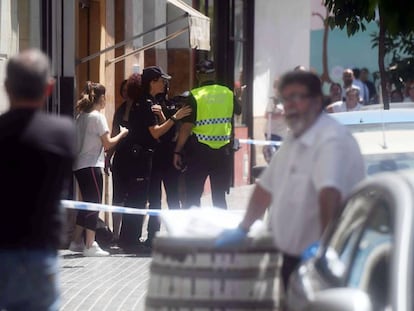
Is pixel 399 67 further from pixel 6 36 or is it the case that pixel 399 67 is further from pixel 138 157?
pixel 6 36

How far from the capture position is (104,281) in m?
12.0

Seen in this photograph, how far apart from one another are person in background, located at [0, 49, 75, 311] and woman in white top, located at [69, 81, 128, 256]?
755 centimetres

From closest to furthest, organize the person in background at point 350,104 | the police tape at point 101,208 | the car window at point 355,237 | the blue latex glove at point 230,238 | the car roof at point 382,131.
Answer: the car window at point 355,237, the blue latex glove at point 230,238, the car roof at point 382,131, the police tape at point 101,208, the person in background at point 350,104

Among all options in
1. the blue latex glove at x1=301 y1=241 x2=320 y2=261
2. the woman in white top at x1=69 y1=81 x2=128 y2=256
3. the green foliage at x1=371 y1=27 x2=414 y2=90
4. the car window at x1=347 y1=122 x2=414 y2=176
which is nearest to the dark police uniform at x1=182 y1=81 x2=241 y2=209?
the woman in white top at x1=69 y1=81 x2=128 y2=256

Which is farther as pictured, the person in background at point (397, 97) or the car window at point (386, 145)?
the person in background at point (397, 97)

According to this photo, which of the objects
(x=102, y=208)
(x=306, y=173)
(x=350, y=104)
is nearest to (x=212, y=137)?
(x=102, y=208)

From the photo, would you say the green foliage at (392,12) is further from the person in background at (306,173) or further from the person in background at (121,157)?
the person in background at (121,157)

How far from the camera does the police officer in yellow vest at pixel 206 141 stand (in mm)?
14156

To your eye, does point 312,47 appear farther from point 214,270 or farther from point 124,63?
point 214,270

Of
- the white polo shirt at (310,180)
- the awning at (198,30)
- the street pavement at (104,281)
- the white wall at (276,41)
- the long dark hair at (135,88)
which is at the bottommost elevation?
the street pavement at (104,281)

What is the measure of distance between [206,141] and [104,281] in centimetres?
272

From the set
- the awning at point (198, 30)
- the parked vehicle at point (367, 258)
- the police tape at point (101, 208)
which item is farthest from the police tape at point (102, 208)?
the parked vehicle at point (367, 258)

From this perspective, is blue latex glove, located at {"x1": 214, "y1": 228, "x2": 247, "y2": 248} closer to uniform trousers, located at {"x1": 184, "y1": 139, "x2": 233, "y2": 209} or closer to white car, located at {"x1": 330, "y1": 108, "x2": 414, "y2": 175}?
white car, located at {"x1": 330, "y1": 108, "x2": 414, "y2": 175}

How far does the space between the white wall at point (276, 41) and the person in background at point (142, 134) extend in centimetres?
989
